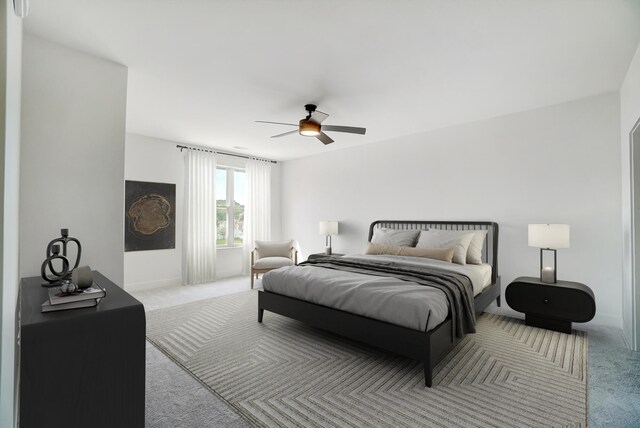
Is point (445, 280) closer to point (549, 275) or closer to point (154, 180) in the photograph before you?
point (549, 275)

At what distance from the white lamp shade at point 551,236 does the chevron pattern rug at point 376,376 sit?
949 millimetres

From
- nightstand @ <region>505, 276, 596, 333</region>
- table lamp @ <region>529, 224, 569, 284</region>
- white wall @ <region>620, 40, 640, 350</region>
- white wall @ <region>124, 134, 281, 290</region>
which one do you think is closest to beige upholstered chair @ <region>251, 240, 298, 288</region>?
white wall @ <region>124, 134, 281, 290</region>

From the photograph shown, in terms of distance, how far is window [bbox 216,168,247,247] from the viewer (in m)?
6.32

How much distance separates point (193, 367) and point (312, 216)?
434cm

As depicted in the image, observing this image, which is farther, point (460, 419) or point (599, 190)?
point (599, 190)

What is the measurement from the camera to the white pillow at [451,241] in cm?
391

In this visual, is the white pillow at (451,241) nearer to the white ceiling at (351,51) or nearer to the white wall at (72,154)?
the white ceiling at (351,51)

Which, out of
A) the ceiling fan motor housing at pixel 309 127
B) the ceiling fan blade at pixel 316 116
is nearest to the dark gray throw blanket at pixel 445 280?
the ceiling fan motor housing at pixel 309 127

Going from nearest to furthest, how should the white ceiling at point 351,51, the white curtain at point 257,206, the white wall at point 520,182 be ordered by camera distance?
the white ceiling at point 351,51 → the white wall at point 520,182 → the white curtain at point 257,206

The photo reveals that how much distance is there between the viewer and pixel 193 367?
8.45 feet

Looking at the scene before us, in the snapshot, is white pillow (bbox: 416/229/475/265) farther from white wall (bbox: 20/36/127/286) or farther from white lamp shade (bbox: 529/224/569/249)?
white wall (bbox: 20/36/127/286)

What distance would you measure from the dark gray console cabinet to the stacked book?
0.04m

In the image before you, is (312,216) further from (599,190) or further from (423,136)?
(599,190)

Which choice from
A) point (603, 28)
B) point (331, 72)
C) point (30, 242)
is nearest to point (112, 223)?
point (30, 242)
